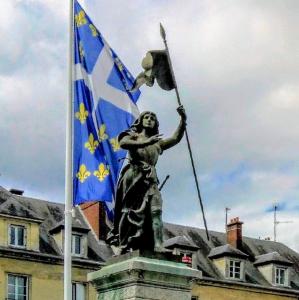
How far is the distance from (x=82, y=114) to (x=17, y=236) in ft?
101

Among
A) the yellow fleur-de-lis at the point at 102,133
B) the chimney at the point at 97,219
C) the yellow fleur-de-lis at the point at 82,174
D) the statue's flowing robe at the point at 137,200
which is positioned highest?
the chimney at the point at 97,219

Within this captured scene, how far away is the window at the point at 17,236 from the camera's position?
49.3m

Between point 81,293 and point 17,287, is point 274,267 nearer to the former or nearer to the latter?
point 81,293

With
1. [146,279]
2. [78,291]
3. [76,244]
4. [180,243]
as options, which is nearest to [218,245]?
[180,243]

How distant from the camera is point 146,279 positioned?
39.4 ft

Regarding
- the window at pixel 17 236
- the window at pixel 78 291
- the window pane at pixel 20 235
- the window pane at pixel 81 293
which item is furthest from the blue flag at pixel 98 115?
the window pane at pixel 81 293

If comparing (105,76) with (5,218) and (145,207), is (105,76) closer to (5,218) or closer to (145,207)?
(145,207)

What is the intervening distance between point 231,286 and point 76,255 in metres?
11.7

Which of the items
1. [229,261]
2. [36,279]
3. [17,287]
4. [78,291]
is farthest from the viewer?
[229,261]

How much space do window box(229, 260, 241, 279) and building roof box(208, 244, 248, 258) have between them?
45 cm

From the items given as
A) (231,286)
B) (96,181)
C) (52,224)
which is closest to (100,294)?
(96,181)

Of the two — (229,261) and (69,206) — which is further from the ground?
(229,261)

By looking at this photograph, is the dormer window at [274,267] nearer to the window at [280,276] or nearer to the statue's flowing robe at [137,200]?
the window at [280,276]

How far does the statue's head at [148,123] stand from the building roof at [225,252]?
46.4 m
